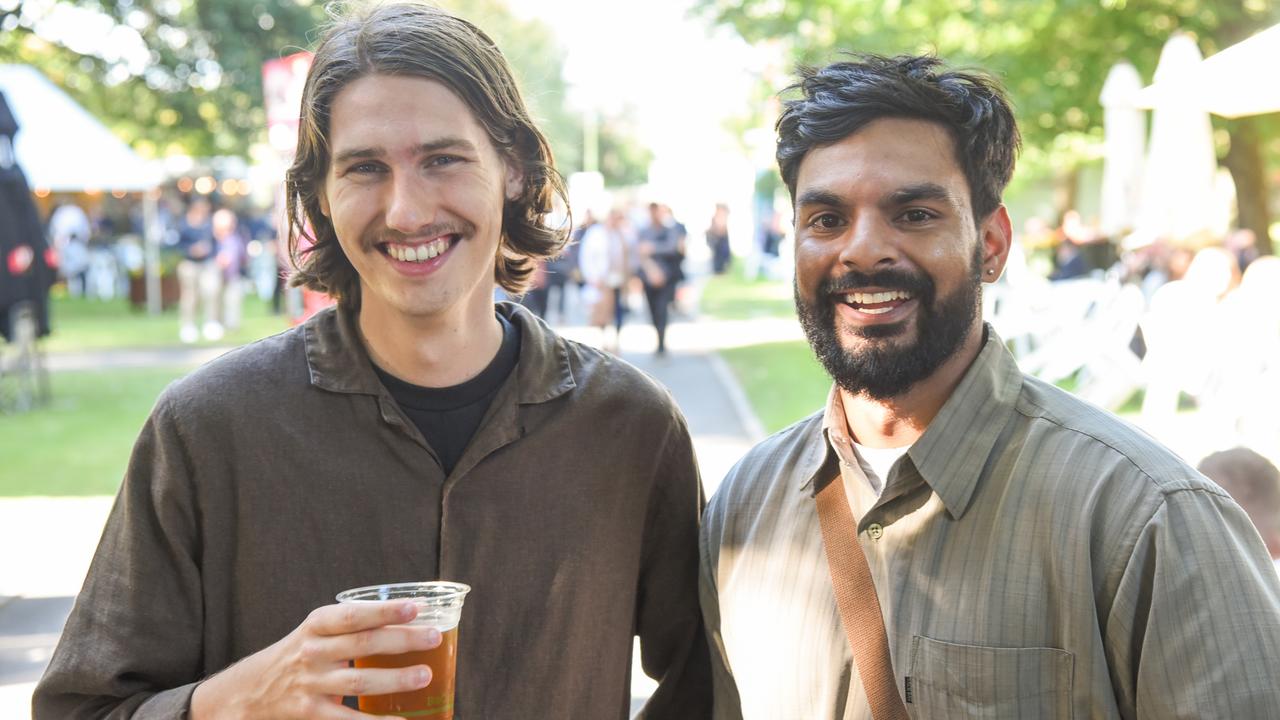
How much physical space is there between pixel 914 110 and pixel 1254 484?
3.84m

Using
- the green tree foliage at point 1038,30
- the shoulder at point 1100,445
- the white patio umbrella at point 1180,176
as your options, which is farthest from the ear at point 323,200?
the green tree foliage at point 1038,30

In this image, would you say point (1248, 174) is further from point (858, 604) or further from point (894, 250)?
point (858, 604)

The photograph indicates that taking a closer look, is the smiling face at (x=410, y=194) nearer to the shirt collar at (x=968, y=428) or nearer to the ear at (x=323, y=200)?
the ear at (x=323, y=200)

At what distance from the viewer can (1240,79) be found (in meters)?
7.57

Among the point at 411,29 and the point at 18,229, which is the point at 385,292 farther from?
the point at 18,229

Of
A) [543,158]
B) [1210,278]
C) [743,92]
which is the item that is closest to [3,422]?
[1210,278]

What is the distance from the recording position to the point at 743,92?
4916 cm

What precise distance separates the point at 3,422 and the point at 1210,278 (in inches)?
457

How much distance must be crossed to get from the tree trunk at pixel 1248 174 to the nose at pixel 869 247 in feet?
65.0

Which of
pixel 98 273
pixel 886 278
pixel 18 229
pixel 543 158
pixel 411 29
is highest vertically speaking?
pixel 411 29

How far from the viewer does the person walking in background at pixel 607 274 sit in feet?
62.7

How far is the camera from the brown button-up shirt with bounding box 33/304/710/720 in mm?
2398

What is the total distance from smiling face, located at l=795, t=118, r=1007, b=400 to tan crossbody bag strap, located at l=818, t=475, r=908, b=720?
0.23 m

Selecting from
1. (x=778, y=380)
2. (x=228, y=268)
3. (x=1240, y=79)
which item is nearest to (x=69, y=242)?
(x=228, y=268)
